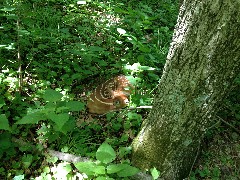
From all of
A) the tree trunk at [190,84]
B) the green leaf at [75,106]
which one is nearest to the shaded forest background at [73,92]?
the green leaf at [75,106]

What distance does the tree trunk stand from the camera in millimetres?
1593

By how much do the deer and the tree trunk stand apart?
60 centimetres

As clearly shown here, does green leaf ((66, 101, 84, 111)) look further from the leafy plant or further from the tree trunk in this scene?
the tree trunk

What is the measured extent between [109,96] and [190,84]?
1223 millimetres

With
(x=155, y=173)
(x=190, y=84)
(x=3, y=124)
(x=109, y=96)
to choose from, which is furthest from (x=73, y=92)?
(x=190, y=84)

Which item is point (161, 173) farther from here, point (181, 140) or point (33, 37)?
point (33, 37)

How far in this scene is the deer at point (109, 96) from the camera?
286 cm

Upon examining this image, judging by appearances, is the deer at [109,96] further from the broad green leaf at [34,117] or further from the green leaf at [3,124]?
the green leaf at [3,124]

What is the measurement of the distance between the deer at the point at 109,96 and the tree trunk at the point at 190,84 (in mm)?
601

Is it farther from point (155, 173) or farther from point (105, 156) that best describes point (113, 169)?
point (155, 173)

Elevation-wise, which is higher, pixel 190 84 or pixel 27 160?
pixel 190 84

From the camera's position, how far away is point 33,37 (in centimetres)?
361

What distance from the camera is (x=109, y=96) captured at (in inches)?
114

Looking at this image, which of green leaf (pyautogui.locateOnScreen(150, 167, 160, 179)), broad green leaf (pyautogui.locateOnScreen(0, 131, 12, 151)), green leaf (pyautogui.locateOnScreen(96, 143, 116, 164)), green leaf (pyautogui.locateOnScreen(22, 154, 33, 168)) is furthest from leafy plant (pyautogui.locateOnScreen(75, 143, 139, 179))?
broad green leaf (pyautogui.locateOnScreen(0, 131, 12, 151))
